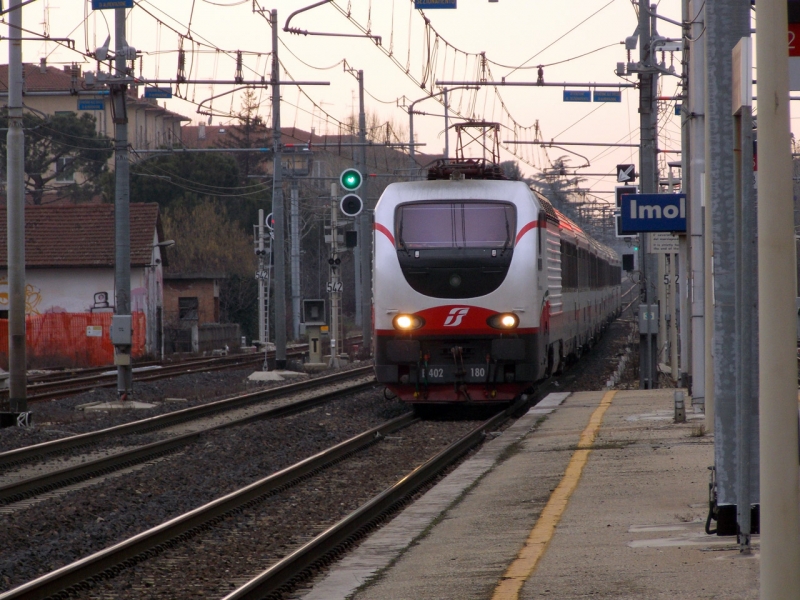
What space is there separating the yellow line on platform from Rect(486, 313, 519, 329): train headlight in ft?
10.1

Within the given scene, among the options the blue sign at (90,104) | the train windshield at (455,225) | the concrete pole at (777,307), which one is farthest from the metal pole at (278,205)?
the concrete pole at (777,307)

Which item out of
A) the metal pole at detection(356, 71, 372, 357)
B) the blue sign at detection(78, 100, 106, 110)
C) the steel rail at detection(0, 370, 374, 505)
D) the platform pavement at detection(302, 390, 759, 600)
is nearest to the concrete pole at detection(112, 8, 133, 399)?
the blue sign at detection(78, 100, 106, 110)

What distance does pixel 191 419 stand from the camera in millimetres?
18125

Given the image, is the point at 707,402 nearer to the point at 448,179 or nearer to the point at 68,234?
the point at 448,179

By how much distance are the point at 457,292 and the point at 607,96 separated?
10049 millimetres

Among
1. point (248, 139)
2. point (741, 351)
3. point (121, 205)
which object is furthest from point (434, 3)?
point (248, 139)

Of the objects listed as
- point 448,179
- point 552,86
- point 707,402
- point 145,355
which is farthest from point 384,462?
point 145,355

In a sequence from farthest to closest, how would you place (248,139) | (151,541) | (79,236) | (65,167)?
1. (248,139)
2. (65,167)
3. (79,236)
4. (151,541)

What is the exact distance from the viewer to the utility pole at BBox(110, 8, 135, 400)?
20.2 meters

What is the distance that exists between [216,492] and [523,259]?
634 cm

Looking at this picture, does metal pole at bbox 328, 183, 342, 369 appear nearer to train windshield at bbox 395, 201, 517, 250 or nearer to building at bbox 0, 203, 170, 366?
building at bbox 0, 203, 170, 366

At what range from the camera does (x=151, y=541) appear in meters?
8.32

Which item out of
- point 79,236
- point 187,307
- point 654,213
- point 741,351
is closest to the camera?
point 741,351

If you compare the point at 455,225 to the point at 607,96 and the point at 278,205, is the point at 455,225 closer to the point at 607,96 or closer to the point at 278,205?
the point at 607,96
